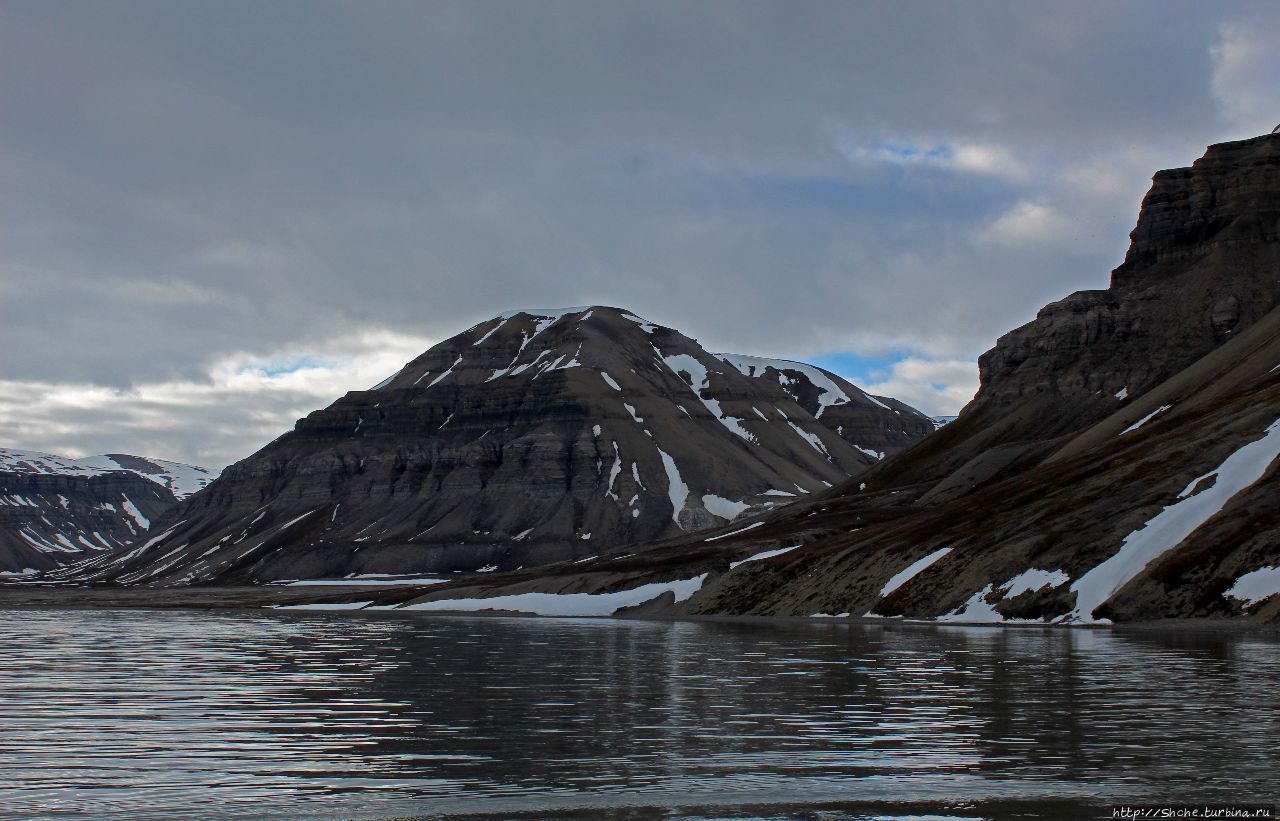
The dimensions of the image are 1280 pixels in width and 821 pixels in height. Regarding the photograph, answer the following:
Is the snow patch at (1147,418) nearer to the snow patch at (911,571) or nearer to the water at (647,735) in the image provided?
the snow patch at (911,571)

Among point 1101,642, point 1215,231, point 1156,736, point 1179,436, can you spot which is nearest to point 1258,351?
point 1179,436

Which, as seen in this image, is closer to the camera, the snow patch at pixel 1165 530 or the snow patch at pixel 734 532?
the snow patch at pixel 1165 530

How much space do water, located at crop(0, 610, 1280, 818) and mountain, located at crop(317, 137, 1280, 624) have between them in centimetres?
2987

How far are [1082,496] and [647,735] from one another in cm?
7563

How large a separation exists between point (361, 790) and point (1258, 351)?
128m

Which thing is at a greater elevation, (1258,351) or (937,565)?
(1258,351)

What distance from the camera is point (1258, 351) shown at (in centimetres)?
12481

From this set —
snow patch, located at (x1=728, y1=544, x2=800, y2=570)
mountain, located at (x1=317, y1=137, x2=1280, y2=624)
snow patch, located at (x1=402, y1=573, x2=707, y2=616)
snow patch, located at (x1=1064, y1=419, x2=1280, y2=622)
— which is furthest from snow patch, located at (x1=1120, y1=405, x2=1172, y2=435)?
snow patch, located at (x1=402, y1=573, x2=707, y2=616)

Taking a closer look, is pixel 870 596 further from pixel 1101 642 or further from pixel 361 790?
pixel 361 790

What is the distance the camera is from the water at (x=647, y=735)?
52.8 ft

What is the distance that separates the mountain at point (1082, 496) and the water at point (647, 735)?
29873 millimetres

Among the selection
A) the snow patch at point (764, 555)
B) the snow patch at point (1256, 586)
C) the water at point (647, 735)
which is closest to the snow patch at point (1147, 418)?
the snow patch at point (764, 555)

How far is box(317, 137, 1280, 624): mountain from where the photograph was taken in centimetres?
7438

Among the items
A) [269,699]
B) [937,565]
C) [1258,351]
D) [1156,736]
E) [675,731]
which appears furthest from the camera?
[1258,351]
